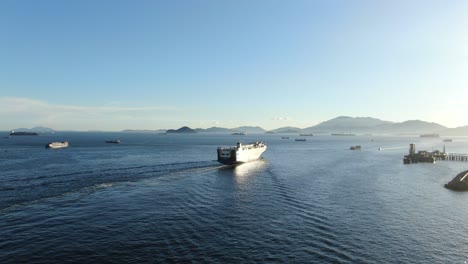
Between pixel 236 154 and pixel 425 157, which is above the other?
pixel 236 154

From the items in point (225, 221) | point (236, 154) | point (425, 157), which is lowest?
point (225, 221)

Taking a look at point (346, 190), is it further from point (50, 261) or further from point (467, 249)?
point (50, 261)

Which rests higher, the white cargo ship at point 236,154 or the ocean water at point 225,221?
the white cargo ship at point 236,154

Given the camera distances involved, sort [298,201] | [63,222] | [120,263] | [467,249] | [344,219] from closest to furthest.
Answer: [120,263]
[467,249]
[63,222]
[344,219]
[298,201]

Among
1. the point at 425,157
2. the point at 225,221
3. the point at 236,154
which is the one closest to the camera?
the point at 225,221

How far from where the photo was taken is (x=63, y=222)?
36.0 meters

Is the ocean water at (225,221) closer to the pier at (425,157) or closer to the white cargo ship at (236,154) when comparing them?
the white cargo ship at (236,154)

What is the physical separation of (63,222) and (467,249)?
40.1m

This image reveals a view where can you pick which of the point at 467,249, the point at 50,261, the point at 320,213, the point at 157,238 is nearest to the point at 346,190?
the point at 320,213

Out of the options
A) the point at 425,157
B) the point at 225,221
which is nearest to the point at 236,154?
the point at 225,221

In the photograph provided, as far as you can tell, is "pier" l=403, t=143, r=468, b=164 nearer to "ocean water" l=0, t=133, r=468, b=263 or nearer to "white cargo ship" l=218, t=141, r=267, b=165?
"white cargo ship" l=218, t=141, r=267, b=165

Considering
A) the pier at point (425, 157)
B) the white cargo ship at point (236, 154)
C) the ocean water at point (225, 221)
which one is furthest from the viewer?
the pier at point (425, 157)

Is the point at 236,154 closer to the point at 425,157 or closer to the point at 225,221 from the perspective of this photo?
the point at 225,221

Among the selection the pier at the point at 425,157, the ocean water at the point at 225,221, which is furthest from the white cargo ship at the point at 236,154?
the pier at the point at 425,157
